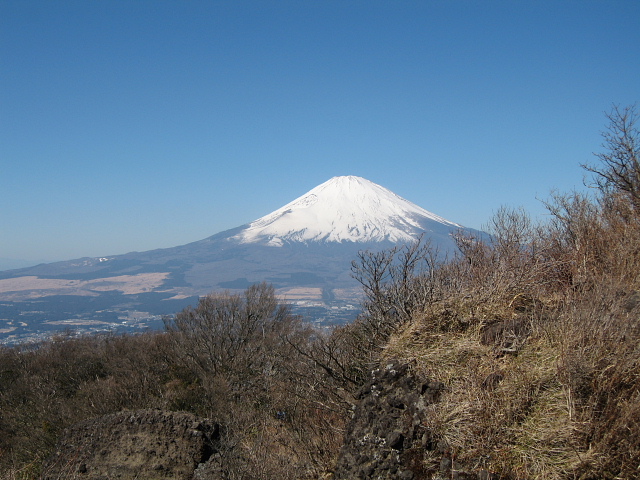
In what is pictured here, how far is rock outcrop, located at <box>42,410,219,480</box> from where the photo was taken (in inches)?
335

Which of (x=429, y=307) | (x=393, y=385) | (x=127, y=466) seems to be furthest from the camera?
(x=127, y=466)

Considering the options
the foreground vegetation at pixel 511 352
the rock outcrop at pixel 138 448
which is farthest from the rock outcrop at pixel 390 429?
the rock outcrop at pixel 138 448

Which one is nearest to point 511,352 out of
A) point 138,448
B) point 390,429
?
point 390,429

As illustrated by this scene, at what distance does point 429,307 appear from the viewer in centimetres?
517

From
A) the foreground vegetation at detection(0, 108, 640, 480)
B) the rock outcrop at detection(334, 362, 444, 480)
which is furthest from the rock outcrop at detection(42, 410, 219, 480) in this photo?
the rock outcrop at detection(334, 362, 444, 480)

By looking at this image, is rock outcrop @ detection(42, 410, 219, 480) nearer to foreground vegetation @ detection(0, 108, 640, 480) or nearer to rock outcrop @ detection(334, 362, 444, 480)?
foreground vegetation @ detection(0, 108, 640, 480)

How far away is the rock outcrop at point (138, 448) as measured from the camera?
8.52 m

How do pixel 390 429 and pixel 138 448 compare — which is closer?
pixel 390 429

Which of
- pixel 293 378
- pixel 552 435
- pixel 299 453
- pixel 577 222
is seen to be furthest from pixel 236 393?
pixel 552 435

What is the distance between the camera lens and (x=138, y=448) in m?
9.02

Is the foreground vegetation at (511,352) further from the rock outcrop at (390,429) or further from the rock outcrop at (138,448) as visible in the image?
the rock outcrop at (138,448)

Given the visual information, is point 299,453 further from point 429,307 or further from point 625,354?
point 625,354

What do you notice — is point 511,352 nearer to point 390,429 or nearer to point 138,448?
point 390,429

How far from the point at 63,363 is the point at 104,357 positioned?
2184 millimetres
